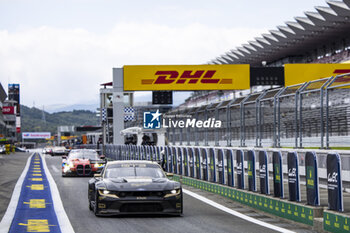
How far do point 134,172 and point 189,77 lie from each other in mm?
30623

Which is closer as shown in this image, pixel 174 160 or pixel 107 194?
pixel 107 194

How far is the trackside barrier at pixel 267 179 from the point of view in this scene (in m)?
9.46

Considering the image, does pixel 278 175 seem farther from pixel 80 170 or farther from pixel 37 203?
pixel 80 170

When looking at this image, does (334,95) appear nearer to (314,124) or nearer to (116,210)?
(314,124)

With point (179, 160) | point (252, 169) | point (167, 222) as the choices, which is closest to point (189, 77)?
point (179, 160)

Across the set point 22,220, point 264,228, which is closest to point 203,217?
point 264,228

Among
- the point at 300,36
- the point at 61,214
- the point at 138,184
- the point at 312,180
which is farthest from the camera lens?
the point at 300,36

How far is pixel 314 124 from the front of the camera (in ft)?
52.5

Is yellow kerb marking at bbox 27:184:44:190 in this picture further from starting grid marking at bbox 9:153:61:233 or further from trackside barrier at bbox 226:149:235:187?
trackside barrier at bbox 226:149:235:187

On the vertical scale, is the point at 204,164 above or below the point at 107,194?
above

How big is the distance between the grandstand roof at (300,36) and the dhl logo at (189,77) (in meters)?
9.53

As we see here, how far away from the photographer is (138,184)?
39.2 ft

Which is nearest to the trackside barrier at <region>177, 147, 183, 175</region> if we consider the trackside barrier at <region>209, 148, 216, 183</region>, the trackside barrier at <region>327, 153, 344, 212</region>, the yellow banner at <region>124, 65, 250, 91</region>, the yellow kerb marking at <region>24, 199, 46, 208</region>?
the trackside barrier at <region>209, 148, 216, 183</region>

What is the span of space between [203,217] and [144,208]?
3.53 feet
